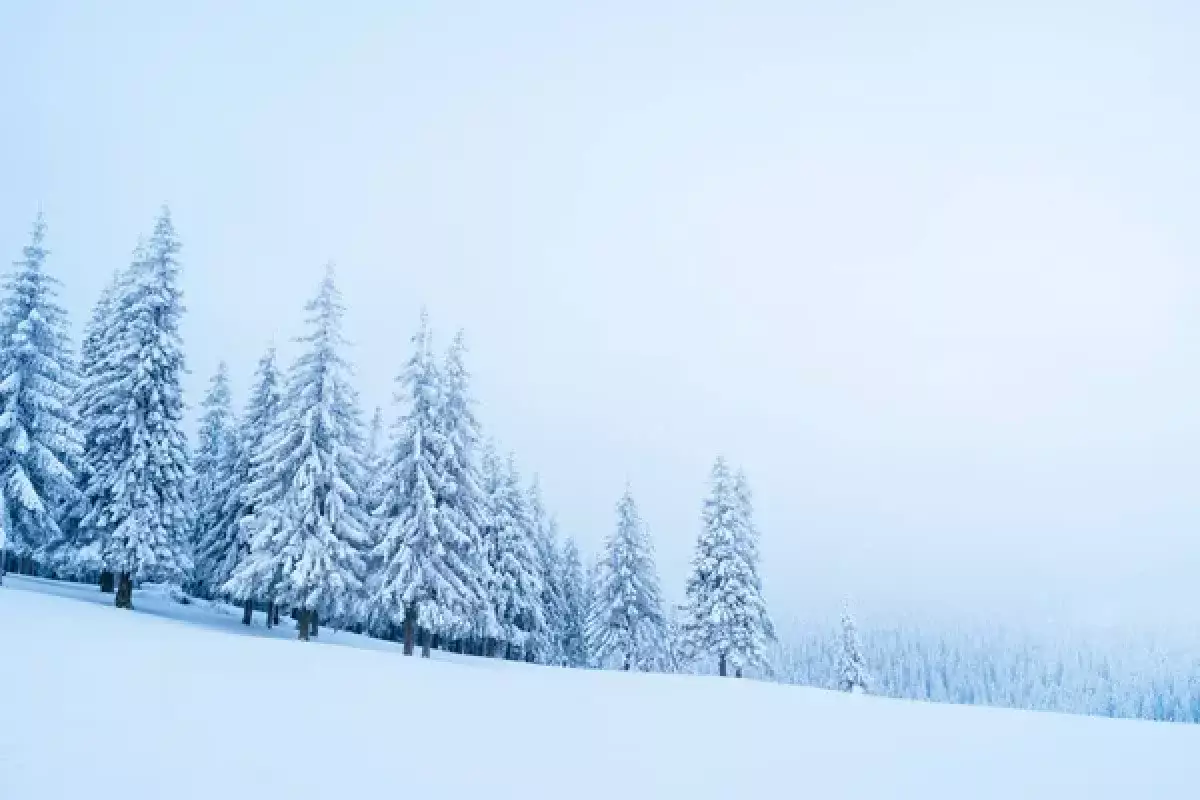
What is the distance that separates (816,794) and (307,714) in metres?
8.71

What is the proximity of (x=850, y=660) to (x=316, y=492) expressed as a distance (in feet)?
155

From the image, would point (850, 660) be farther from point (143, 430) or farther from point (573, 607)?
point (143, 430)

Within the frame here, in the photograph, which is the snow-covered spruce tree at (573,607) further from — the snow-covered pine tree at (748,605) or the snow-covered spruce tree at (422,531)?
the snow-covered spruce tree at (422,531)

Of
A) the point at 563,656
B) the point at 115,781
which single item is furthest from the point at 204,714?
the point at 563,656

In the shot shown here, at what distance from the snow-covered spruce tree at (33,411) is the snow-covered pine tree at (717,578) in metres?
33.0

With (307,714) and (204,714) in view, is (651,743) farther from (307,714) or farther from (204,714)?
(204,714)

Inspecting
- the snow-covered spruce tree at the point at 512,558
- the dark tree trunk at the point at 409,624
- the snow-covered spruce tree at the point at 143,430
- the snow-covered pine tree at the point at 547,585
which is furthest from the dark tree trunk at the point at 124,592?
the snow-covered pine tree at the point at 547,585

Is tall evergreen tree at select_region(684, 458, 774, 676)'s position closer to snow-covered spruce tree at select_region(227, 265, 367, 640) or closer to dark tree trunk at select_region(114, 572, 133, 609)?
snow-covered spruce tree at select_region(227, 265, 367, 640)

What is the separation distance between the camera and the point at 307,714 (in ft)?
43.4

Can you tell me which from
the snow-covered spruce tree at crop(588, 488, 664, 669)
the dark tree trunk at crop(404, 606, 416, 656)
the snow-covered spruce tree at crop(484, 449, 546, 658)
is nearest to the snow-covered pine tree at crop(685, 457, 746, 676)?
the snow-covered spruce tree at crop(588, 488, 664, 669)

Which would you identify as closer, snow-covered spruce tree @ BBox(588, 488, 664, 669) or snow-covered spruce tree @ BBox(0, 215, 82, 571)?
snow-covered spruce tree @ BBox(0, 215, 82, 571)

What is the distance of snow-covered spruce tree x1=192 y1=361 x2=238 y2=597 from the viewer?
40.5 meters

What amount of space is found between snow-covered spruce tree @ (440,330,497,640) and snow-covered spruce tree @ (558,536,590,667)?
80.1ft

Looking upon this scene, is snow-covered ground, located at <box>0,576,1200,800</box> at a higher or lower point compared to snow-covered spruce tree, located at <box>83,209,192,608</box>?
lower
